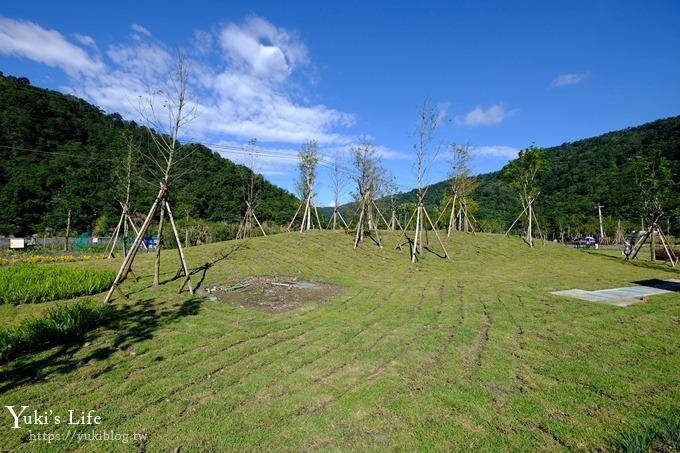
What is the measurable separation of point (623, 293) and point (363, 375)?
27.4 ft

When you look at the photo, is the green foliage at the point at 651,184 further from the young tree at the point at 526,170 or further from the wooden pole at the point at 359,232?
the wooden pole at the point at 359,232

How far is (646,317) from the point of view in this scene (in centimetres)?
614

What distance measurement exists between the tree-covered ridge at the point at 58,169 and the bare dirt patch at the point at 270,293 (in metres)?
19.7

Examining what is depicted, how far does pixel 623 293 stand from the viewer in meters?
8.42

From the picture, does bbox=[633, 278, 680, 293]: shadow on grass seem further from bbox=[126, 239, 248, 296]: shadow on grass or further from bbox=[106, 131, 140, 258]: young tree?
bbox=[106, 131, 140, 258]: young tree

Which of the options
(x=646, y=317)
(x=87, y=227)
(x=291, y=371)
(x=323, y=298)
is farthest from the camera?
(x=87, y=227)

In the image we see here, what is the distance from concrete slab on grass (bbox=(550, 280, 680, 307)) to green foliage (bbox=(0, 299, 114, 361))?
395 inches

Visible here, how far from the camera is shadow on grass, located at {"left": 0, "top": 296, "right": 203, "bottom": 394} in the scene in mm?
3799

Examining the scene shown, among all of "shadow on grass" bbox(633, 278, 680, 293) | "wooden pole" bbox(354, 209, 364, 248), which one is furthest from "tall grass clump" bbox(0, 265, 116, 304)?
"shadow on grass" bbox(633, 278, 680, 293)

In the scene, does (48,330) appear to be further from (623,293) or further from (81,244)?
(81,244)

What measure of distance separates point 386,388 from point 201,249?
1299 cm

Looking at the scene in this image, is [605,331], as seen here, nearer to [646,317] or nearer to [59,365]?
[646,317]

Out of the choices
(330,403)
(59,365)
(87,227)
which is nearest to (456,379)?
(330,403)

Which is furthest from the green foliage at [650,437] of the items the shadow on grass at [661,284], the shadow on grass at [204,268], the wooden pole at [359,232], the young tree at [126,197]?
the wooden pole at [359,232]
